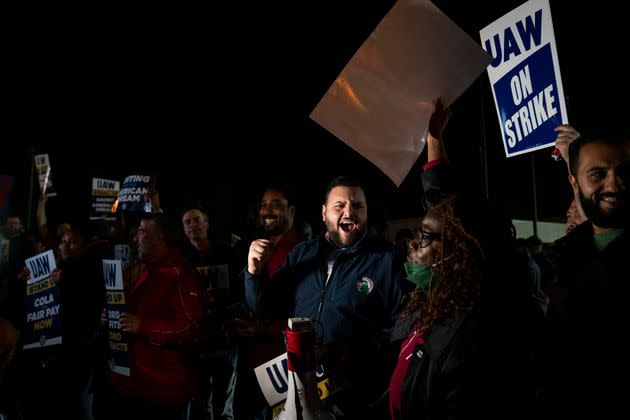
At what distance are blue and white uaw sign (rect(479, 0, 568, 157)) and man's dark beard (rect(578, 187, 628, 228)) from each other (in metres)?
1.10

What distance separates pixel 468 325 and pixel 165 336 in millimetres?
2671

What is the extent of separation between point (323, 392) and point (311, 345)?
85cm

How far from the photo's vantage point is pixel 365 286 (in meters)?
2.77

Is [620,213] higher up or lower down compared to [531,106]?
lower down

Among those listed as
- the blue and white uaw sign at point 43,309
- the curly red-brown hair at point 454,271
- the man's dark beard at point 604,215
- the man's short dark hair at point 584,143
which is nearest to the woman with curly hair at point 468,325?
the curly red-brown hair at point 454,271

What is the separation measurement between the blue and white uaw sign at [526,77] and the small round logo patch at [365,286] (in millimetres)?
1424

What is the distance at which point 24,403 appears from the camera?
4.39m

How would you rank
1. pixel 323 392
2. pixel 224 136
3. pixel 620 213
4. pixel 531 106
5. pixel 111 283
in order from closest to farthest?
pixel 620 213 → pixel 323 392 → pixel 531 106 → pixel 111 283 → pixel 224 136

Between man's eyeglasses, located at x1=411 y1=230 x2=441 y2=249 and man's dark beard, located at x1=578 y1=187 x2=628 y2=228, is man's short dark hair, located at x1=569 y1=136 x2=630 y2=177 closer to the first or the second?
man's dark beard, located at x1=578 y1=187 x2=628 y2=228

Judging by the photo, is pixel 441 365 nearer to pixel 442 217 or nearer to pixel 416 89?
pixel 442 217

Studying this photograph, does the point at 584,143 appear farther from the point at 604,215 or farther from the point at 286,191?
the point at 286,191

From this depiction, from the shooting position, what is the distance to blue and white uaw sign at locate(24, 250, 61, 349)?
4160mm

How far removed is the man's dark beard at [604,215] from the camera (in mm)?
1698

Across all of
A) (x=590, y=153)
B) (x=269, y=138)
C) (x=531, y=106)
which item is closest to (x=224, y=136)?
(x=269, y=138)
